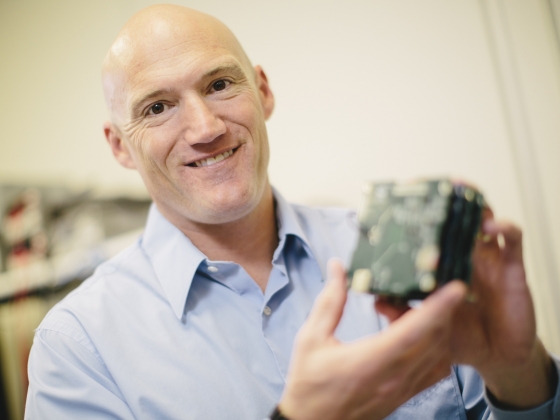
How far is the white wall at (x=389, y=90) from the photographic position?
131cm

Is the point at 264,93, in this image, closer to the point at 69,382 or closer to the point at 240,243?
the point at 240,243

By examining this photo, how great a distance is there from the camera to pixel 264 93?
1239 millimetres

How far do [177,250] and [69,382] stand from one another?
0.35 metres

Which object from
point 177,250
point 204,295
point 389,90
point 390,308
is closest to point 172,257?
point 177,250

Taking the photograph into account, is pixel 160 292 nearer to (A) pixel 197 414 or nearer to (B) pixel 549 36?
(A) pixel 197 414

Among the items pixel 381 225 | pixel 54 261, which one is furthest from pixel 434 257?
pixel 54 261

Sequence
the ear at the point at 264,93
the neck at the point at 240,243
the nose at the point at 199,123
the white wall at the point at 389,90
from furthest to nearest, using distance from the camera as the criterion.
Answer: the white wall at the point at 389,90
the ear at the point at 264,93
the neck at the point at 240,243
the nose at the point at 199,123

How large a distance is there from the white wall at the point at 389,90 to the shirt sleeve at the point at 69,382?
3.15 feet

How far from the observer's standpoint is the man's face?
96 centimetres

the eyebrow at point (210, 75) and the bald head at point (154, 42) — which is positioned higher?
the bald head at point (154, 42)

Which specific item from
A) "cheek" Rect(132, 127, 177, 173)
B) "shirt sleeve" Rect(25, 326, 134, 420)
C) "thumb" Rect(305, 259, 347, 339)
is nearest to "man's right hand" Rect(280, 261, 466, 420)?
"thumb" Rect(305, 259, 347, 339)

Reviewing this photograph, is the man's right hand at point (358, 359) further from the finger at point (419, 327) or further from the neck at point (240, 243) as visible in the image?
the neck at point (240, 243)

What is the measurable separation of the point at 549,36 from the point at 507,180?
43 cm

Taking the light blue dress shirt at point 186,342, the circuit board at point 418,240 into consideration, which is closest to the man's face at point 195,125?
the light blue dress shirt at point 186,342
